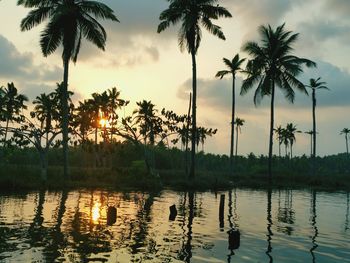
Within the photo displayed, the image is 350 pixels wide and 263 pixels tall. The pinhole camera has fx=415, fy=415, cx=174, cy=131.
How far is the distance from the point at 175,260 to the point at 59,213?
11486 mm

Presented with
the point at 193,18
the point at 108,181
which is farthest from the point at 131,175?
the point at 193,18

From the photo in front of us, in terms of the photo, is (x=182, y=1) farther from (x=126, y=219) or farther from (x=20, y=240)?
(x=20, y=240)

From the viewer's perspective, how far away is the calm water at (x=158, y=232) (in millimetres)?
14547

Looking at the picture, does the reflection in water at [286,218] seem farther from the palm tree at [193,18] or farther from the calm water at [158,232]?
the palm tree at [193,18]

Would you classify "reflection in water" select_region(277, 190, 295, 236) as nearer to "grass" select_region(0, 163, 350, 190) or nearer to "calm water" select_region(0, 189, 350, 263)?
"calm water" select_region(0, 189, 350, 263)

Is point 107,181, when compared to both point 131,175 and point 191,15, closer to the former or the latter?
point 131,175

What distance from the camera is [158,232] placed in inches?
741

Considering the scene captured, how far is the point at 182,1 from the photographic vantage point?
4153 cm

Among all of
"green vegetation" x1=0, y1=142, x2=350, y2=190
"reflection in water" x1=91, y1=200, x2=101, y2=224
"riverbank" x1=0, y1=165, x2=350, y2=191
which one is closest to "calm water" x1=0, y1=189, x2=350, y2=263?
"reflection in water" x1=91, y1=200, x2=101, y2=224

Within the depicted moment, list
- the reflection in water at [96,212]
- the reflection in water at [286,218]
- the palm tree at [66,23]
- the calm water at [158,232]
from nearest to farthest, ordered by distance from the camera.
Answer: the calm water at [158,232]
the reflection in water at [286,218]
the reflection in water at [96,212]
the palm tree at [66,23]

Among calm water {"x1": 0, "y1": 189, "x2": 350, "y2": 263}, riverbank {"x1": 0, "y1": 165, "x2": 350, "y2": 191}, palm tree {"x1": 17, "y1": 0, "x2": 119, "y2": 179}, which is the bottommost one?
calm water {"x1": 0, "y1": 189, "x2": 350, "y2": 263}

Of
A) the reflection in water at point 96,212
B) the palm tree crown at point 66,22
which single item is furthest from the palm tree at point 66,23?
the reflection in water at point 96,212

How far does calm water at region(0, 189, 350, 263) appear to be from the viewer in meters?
14.5

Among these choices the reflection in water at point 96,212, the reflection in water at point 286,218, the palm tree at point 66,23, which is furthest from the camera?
the palm tree at point 66,23
